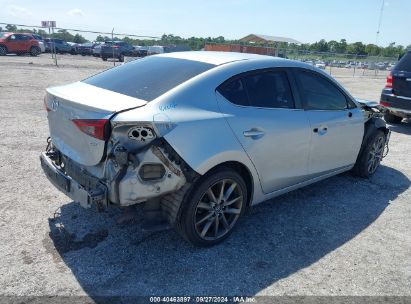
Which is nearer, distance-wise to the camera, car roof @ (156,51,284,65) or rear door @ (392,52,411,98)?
car roof @ (156,51,284,65)

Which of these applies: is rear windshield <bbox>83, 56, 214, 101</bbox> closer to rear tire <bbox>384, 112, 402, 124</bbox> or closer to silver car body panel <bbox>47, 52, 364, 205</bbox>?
silver car body panel <bbox>47, 52, 364, 205</bbox>

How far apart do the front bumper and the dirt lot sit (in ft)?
1.79

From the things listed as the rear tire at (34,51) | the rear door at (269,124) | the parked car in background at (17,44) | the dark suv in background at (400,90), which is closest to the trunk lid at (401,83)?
the dark suv in background at (400,90)

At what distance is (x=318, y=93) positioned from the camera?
4.35m

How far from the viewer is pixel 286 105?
3900 mm

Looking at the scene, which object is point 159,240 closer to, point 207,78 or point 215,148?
point 215,148

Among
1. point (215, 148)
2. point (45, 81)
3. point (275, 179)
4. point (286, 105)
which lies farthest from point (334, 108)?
point (45, 81)

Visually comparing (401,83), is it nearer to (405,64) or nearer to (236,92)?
(405,64)

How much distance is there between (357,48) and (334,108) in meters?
110

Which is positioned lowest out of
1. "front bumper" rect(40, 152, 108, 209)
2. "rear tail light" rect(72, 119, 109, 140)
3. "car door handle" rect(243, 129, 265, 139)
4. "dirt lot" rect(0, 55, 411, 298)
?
"dirt lot" rect(0, 55, 411, 298)

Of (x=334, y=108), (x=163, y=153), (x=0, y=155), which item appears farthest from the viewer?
(x=0, y=155)

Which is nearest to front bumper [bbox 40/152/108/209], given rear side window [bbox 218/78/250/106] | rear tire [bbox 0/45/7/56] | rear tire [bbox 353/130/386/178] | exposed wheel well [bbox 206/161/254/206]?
exposed wheel well [bbox 206/161/254/206]

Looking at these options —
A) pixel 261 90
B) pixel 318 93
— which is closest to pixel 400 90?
pixel 318 93

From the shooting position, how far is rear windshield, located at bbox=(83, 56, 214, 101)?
3296mm
